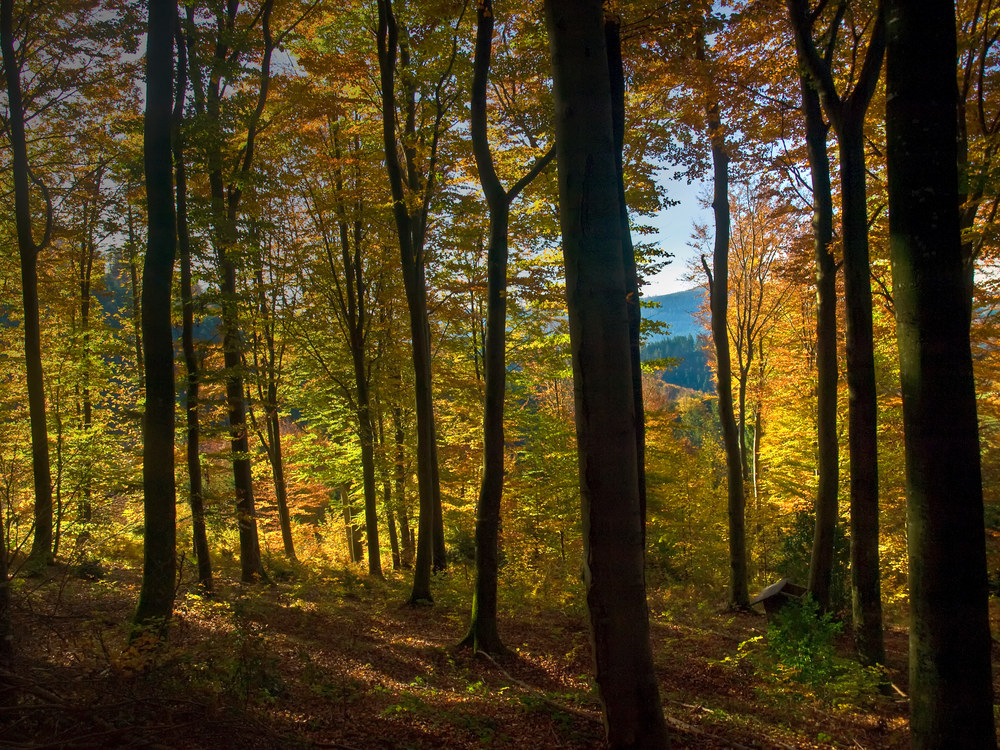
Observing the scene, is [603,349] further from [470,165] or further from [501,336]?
[470,165]

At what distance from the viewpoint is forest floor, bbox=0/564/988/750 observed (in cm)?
371

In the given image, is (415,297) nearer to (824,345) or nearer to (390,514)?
(824,345)

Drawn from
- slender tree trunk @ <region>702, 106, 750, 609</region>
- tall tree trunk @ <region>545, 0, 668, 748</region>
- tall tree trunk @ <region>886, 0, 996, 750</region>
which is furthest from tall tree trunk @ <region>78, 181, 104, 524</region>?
tall tree trunk @ <region>886, 0, 996, 750</region>

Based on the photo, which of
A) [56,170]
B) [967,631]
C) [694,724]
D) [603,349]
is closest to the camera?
[967,631]

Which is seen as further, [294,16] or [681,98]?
[294,16]

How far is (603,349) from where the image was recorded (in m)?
3.21

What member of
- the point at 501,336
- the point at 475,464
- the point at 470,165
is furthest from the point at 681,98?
the point at 475,464

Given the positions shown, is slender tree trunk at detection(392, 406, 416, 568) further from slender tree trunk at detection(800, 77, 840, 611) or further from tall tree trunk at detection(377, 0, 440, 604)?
slender tree trunk at detection(800, 77, 840, 611)

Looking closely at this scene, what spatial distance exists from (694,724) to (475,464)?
11152 mm

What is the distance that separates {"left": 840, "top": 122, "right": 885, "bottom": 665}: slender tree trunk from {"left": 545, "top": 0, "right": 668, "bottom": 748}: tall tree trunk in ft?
15.8

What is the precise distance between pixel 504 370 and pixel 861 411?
4491 mm

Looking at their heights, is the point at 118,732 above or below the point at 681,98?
below

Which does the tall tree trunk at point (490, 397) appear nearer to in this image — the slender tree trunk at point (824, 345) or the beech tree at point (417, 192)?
the beech tree at point (417, 192)

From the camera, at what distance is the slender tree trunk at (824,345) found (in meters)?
8.12
